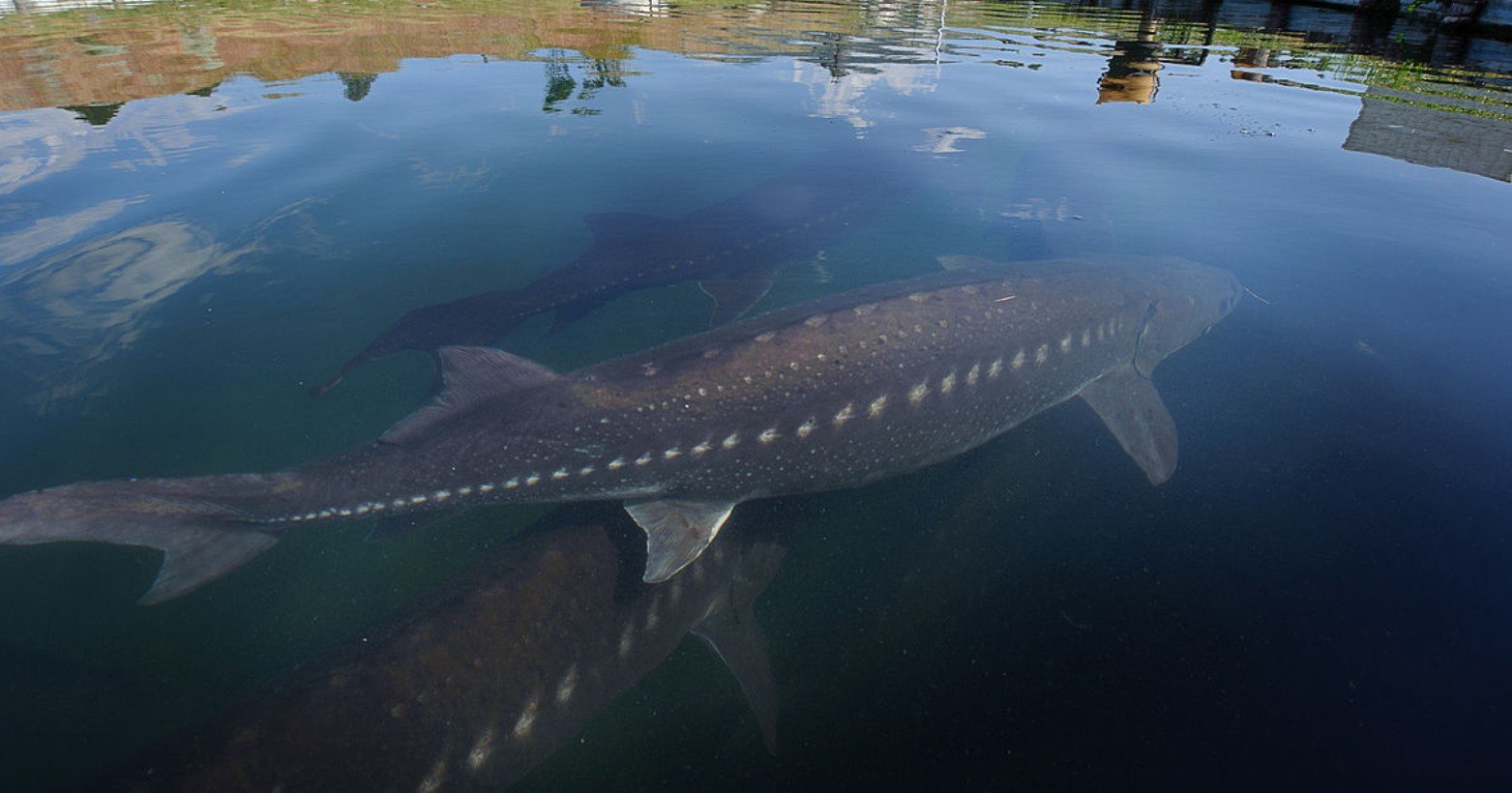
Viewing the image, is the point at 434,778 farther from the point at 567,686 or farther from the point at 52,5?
the point at 52,5

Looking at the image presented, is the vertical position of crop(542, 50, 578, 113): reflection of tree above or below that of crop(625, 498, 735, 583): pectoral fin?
above

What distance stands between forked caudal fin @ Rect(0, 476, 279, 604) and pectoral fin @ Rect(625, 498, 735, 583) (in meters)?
2.33

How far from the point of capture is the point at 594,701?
376cm

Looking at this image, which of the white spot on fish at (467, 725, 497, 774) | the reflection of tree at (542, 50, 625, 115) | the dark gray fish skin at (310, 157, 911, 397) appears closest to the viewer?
the white spot on fish at (467, 725, 497, 774)

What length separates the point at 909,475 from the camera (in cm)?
533

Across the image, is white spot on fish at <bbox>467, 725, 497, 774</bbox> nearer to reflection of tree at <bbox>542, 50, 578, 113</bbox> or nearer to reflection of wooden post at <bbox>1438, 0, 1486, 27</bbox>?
reflection of tree at <bbox>542, 50, 578, 113</bbox>

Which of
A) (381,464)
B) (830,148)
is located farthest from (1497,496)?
(830,148)

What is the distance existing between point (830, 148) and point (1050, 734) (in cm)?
963

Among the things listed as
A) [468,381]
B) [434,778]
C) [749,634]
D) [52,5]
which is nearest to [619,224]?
[468,381]

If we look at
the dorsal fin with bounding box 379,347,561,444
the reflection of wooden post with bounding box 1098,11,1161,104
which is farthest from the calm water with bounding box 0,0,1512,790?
the reflection of wooden post with bounding box 1098,11,1161,104

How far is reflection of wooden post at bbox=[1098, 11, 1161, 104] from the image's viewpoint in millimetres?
14422

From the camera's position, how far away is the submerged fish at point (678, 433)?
3975mm

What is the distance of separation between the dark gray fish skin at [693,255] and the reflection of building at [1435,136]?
8.24 m

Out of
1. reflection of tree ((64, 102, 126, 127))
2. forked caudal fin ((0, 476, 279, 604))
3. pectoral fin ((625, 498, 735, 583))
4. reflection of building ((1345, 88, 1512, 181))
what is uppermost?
reflection of tree ((64, 102, 126, 127))
